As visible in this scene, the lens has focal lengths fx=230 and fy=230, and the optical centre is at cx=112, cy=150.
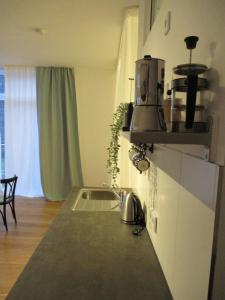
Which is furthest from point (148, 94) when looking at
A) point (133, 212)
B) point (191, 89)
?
point (133, 212)

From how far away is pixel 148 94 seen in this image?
72 cm

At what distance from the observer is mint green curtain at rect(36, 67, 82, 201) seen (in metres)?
4.45

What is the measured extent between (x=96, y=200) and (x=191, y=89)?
1929mm

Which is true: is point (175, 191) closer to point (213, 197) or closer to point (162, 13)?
point (213, 197)

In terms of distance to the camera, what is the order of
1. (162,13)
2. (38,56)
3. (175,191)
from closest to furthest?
(175,191)
(162,13)
(38,56)

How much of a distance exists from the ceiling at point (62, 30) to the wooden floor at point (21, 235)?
259cm

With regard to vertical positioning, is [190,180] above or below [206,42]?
below

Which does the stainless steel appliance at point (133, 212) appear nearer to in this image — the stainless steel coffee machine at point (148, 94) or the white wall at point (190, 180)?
the white wall at point (190, 180)

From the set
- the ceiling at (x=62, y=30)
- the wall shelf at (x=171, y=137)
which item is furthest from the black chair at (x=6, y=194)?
the wall shelf at (x=171, y=137)

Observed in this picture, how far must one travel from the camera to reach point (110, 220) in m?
1.70

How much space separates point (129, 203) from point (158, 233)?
1.50ft

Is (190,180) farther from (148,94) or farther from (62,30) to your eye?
(62,30)

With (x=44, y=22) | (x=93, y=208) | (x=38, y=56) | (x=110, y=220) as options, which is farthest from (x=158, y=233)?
(x=38, y=56)

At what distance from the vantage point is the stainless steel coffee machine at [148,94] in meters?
0.68
